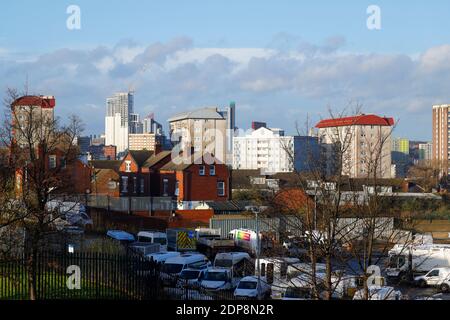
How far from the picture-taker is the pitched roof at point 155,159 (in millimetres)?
57528

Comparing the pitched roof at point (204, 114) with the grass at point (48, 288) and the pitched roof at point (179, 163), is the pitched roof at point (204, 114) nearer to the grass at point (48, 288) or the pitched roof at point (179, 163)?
the pitched roof at point (179, 163)

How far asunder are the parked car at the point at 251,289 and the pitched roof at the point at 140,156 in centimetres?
3740

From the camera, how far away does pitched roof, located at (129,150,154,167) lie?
197 ft

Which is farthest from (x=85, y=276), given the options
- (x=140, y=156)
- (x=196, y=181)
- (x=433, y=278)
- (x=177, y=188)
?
(x=140, y=156)

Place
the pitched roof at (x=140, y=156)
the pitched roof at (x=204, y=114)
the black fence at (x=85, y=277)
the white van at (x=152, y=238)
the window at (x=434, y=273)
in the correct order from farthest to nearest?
the pitched roof at (x=204, y=114), the pitched roof at (x=140, y=156), the white van at (x=152, y=238), the window at (x=434, y=273), the black fence at (x=85, y=277)

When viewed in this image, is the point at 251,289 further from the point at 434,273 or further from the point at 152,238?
the point at 152,238

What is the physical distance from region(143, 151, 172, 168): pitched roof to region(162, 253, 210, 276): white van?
92.6ft

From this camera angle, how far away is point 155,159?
5834cm

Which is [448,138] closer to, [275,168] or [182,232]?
[275,168]

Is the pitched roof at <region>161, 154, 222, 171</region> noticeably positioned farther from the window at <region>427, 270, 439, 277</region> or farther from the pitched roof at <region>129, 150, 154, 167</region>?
the window at <region>427, 270, 439, 277</region>

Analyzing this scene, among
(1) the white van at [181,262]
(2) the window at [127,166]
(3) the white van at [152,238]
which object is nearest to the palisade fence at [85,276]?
(1) the white van at [181,262]
